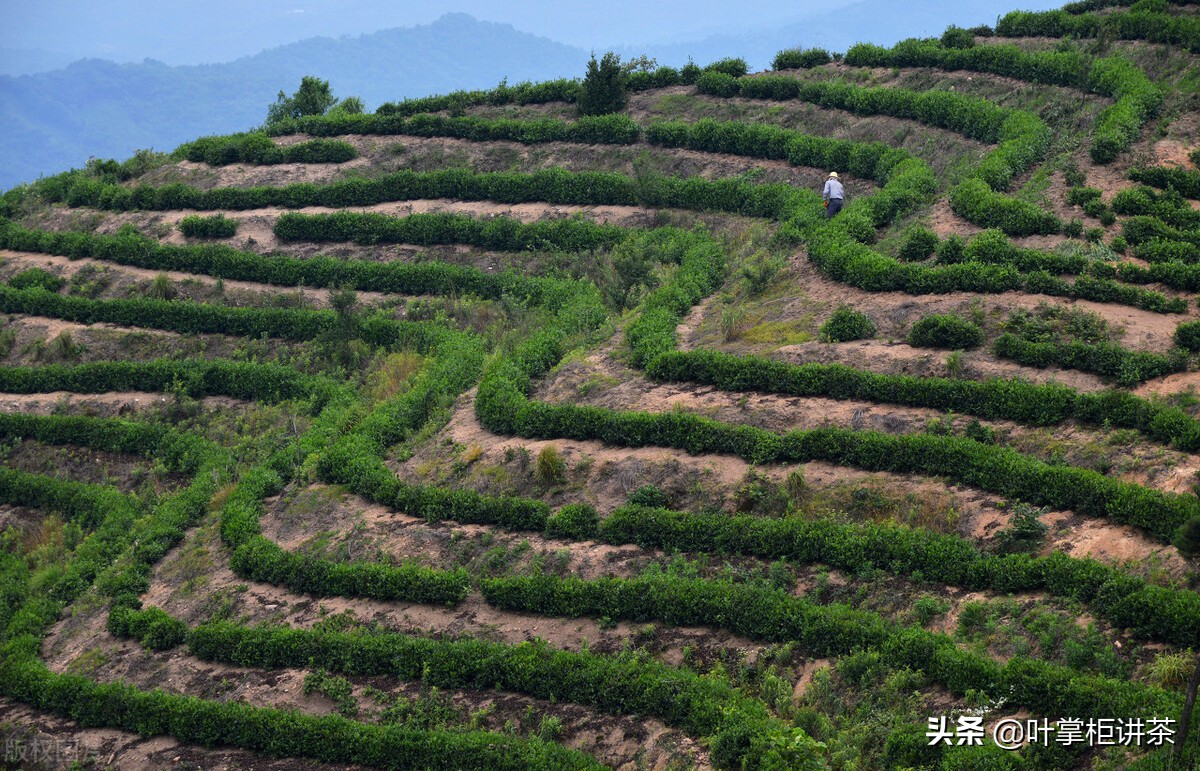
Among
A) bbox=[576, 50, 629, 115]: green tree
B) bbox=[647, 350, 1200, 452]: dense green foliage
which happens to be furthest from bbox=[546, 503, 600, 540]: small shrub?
bbox=[576, 50, 629, 115]: green tree

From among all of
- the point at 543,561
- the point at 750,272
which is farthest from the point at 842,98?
the point at 543,561

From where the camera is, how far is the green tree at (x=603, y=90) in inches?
1886

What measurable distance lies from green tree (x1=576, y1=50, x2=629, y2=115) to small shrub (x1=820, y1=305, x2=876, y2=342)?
2293 cm

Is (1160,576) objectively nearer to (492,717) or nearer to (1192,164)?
(492,717)

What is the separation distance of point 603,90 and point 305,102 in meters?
16.8

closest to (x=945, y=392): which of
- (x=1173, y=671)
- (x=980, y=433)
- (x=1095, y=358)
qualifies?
(x=980, y=433)

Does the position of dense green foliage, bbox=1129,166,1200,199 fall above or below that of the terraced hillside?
above

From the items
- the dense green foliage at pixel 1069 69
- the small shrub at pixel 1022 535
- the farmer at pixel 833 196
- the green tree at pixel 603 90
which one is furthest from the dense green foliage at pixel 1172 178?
the green tree at pixel 603 90

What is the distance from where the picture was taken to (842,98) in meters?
43.0

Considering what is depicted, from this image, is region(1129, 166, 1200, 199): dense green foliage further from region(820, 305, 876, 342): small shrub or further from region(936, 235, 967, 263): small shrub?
region(820, 305, 876, 342): small shrub

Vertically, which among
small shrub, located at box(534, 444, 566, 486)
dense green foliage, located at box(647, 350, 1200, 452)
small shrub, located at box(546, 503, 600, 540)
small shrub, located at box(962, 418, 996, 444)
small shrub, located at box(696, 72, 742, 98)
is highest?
small shrub, located at box(696, 72, 742, 98)

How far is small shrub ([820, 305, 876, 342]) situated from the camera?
89.9 feet

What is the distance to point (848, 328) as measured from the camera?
27453mm

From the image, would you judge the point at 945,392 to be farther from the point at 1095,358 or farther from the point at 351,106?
the point at 351,106
